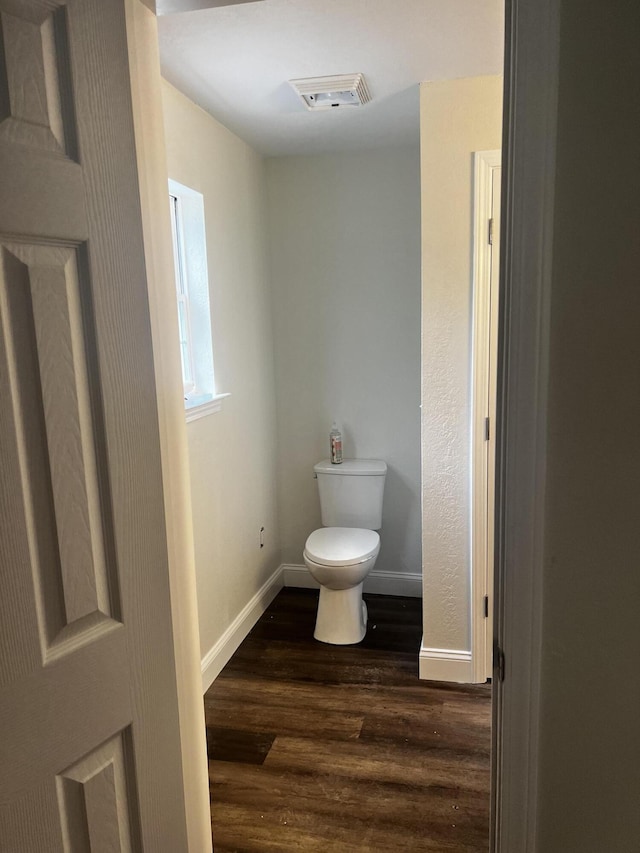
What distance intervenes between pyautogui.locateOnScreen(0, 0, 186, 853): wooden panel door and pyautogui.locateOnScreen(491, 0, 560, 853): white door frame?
58 centimetres

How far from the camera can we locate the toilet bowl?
9.12 ft

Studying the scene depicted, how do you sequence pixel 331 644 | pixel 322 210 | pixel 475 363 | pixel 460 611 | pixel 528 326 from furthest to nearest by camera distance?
pixel 322 210 < pixel 331 644 < pixel 460 611 < pixel 475 363 < pixel 528 326

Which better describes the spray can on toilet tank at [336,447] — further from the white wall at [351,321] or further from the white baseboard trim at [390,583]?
the white baseboard trim at [390,583]

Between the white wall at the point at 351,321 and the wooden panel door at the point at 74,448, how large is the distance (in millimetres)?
2351

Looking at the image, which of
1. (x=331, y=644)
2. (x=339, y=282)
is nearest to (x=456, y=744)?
(x=331, y=644)

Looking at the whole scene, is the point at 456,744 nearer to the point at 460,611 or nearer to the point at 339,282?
the point at 460,611

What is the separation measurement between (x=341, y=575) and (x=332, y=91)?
6.30ft

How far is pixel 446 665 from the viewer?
2.60 meters

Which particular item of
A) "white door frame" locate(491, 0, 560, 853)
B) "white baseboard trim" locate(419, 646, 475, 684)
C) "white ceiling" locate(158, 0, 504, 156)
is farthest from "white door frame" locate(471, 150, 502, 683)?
"white door frame" locate(491, 0, 560, 853)

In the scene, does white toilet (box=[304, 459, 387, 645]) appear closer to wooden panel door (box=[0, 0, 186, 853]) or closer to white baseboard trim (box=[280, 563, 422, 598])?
white baseboard trim (box=[280, 563, 422, 598])

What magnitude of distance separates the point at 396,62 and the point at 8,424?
185 centimetres

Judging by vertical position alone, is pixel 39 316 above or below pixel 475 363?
above

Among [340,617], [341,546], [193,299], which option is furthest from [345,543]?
[193,299]

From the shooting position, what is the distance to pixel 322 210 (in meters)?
3.27
